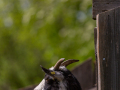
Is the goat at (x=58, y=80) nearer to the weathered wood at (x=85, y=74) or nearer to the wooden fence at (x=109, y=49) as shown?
the wooden fence at (x=109, y=49)

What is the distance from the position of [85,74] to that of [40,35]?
263cm

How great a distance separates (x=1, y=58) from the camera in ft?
32.3

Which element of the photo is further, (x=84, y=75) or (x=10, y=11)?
(x=10, y=11)

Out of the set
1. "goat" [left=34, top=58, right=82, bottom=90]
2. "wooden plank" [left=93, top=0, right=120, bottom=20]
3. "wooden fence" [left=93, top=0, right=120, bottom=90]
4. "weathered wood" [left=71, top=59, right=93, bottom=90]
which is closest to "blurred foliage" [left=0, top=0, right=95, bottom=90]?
"weathered wood" [left=71, top=59, right=93, bottom=90]

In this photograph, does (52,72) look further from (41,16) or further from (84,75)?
(41,16)

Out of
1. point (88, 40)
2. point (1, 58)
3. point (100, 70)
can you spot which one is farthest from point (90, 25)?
point (1, 58)

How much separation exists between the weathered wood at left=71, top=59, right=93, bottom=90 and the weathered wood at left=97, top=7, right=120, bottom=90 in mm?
2185

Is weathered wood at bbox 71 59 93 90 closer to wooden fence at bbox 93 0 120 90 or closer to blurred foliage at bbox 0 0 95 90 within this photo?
blurred foliage at bbox 0 0 95 90

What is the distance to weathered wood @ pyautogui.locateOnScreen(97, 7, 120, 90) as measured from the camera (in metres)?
1.90

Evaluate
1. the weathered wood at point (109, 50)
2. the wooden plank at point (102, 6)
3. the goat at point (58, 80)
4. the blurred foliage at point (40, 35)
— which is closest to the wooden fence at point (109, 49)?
the weathered wood at point (109, 50)

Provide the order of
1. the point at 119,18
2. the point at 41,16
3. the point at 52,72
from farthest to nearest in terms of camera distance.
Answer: the point at 41,16
the point at 52,72
the point at 119,18

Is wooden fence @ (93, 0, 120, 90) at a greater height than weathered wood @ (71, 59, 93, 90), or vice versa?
wooden fence @ (93, 0, 120, 90)

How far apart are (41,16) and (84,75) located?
1.70 metres

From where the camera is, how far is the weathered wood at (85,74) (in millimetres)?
4141
